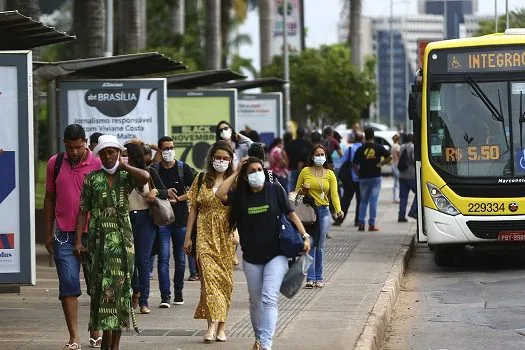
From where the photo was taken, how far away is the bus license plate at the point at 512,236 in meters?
18.8

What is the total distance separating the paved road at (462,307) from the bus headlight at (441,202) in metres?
0.85

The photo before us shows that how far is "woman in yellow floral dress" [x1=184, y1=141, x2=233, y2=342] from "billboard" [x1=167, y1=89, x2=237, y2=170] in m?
11.2

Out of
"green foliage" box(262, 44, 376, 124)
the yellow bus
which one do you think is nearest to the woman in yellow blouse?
the yellow bus

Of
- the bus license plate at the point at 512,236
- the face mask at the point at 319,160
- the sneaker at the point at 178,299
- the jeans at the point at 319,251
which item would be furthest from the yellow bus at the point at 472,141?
the sneaker at the point at 178,299

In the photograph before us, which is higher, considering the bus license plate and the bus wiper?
the bus wiper

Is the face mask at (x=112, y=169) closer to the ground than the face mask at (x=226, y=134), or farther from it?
closer to the ground

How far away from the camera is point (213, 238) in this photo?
471 inches

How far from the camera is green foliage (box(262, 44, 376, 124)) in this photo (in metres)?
58.8

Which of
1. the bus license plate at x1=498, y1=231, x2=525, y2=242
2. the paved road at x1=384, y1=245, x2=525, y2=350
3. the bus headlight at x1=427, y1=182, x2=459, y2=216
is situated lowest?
the paved road at x1=384, y1=245, x2=525, y2=350

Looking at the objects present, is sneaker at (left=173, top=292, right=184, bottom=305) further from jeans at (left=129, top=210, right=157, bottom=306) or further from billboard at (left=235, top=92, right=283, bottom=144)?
billboard at (left=235, top=92, right=283, bottom=144)

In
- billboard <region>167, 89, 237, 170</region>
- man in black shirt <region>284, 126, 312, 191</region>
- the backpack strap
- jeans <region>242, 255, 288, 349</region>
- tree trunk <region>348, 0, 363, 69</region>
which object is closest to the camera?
jeans <region>242, 255, 288, 349</region>

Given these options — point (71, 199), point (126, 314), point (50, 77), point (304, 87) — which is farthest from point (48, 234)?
point (304, 87)

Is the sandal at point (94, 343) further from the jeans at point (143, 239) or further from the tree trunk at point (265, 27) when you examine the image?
the tree trunk at point (265, 27)

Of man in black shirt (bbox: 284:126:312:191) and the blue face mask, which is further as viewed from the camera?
man in black shirt (bbox: 284:126:312:191)
